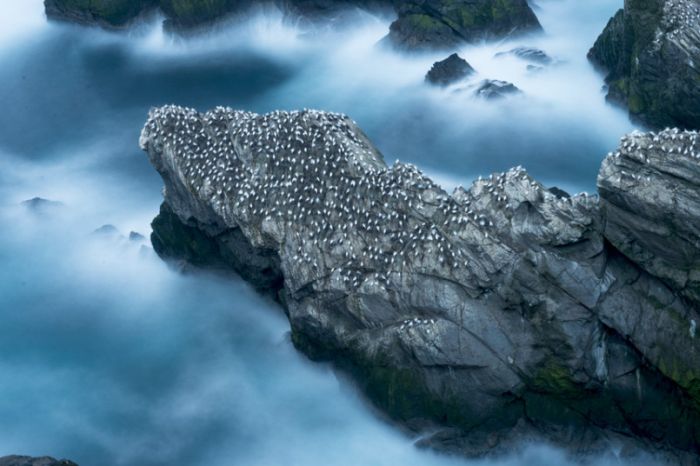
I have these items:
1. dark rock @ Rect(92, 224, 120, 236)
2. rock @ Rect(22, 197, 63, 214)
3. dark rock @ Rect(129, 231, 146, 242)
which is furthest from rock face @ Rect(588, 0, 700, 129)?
rock @ Rect(22, 197, 63, 214)

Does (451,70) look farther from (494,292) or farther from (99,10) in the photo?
(494,292)

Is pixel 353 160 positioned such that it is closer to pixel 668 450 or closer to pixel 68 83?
pixel 668 450

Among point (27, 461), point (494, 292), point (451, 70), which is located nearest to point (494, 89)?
point (451, 70)

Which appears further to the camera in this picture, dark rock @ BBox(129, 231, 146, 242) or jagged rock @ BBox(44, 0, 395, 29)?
jagged rock @ BBox(44, 0, 395, 29)

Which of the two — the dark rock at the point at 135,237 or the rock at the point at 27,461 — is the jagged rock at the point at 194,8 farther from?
the rock at the point at 27,461

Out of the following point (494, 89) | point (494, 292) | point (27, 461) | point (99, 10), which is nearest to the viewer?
point (27, 461)

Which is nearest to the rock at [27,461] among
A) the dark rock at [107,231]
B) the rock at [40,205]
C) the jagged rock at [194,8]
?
the dark rock at [107,231]

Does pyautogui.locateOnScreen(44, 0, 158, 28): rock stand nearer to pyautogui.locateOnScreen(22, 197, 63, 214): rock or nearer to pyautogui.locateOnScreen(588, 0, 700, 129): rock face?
pyautogui.locateOnScreen(22, 197, 63, 214): rock
